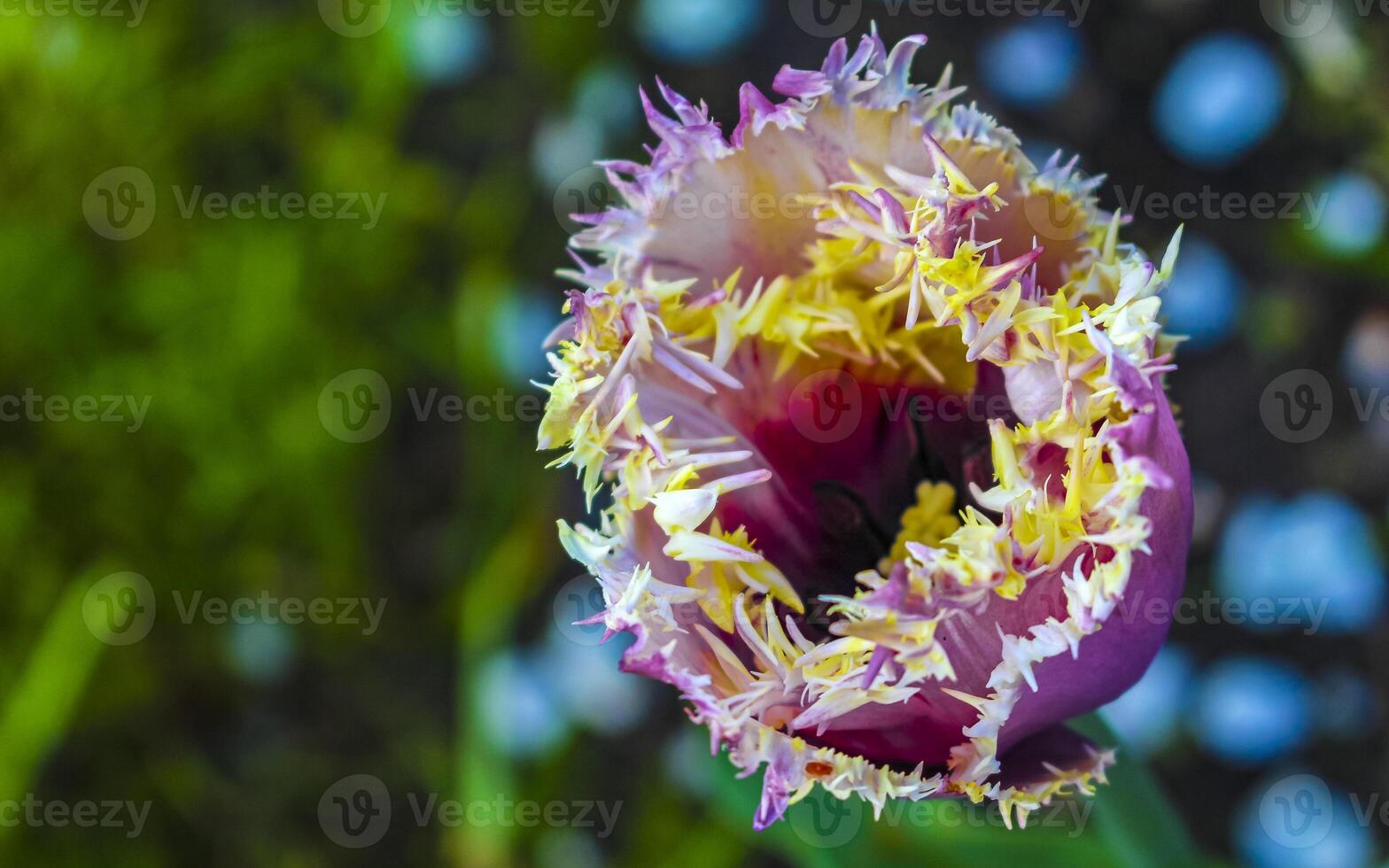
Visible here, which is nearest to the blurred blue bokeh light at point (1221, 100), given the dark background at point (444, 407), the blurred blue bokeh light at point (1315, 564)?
the dark background at point (444, 407)

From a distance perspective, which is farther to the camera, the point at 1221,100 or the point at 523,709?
the point at 523,709

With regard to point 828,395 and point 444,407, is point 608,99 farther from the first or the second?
point 828,395

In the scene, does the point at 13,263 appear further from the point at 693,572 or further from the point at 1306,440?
the point at 1306,440

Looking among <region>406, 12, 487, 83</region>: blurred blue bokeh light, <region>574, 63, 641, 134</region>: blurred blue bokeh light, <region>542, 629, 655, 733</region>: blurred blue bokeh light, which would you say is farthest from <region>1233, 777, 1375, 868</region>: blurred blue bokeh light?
<region>406, 12, 487, 83</region>: blurred blue bokeh light

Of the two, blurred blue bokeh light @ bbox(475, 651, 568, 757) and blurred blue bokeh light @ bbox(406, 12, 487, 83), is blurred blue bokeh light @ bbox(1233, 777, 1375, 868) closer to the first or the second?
blurred blue bokeh light @ bbox(475, 651, 568, 757)

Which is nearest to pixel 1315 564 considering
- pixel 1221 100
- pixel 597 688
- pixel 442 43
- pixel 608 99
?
pixel 1221 100

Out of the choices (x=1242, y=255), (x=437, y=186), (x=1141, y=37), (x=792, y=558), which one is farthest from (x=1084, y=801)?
(x=437, y=186)
